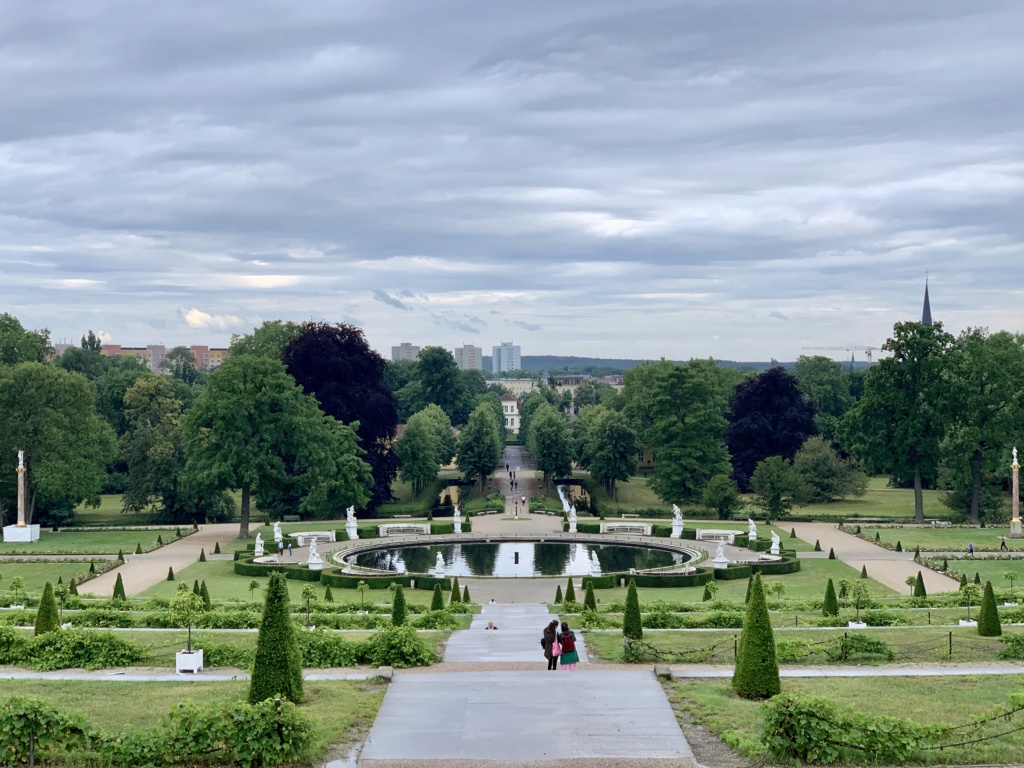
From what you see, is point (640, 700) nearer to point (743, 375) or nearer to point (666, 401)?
point (666, 401)

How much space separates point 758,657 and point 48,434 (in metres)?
52.4

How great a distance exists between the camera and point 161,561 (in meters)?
51.1

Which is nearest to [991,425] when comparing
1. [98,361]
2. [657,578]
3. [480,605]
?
[657,578]

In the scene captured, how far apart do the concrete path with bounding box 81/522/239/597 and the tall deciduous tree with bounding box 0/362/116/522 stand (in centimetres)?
741

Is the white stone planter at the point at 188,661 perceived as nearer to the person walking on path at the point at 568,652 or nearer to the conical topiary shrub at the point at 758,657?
the person walking on path at the point at 568,652

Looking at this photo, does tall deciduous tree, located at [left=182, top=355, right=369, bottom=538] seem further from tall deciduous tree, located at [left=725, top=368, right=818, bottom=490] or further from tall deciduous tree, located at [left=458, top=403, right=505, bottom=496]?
tall deciduous tree, located at [left=725, top=368, right=818, bottom=490]

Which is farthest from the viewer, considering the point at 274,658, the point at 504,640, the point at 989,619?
the point at 504,640

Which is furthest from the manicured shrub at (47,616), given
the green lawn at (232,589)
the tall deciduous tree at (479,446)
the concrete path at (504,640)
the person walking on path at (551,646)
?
the tall deciduous tree at (479,446)

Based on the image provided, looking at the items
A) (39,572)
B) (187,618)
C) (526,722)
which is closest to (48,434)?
(39,572)

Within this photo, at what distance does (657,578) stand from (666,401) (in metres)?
36.4

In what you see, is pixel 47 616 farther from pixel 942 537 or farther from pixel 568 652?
pixel 942 537

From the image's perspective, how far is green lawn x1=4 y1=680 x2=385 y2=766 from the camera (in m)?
17.8

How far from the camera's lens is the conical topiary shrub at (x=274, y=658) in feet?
60.5

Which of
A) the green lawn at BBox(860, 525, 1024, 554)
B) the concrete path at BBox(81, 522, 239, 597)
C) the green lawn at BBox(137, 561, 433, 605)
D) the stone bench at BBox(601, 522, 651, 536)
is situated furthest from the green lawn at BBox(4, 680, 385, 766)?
the stone bench at BBox(601, 522, 651, 536)
